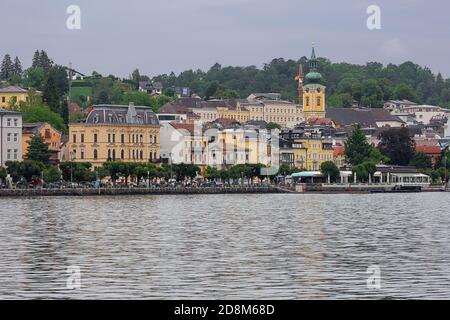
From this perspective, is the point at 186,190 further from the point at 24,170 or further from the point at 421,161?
the point at 421,161

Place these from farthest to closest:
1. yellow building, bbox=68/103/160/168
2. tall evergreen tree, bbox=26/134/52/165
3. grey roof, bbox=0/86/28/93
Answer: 1. grey roof, bbox=0/86/28/93
2. yellow building, bbox=68/103/160/168
3. tall evergreen tree, bbox=26/134/52/165

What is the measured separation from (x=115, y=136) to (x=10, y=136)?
11.9 metres

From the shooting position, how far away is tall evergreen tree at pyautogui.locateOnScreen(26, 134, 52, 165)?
390 ft

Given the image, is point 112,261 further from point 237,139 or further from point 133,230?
point 237,139

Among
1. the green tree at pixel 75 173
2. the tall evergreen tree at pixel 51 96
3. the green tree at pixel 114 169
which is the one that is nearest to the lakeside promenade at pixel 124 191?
the green tree at pixel 75 173

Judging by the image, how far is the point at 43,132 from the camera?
130 meters

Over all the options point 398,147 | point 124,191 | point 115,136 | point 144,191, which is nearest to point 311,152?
point 398,147

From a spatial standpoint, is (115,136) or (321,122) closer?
(115,136)

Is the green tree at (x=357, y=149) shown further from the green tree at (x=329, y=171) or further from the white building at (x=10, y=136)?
the white building at (x=10, y=136)

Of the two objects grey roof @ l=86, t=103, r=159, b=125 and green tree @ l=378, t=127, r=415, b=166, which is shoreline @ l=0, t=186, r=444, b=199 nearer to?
grey roof @ l=86, t=103, r=159, b=125

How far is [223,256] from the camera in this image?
4106 centimetres

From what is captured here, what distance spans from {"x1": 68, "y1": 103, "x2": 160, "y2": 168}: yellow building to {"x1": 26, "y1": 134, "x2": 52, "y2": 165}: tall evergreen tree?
8884 mm

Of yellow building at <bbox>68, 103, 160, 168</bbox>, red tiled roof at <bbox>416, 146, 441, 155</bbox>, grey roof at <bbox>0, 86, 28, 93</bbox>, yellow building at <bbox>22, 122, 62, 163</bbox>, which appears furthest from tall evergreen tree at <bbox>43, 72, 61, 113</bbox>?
red tiled roof at <bbox>416, 146, 441, 155</bbox>

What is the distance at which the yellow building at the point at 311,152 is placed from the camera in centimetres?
15850
